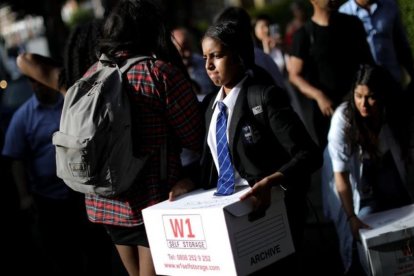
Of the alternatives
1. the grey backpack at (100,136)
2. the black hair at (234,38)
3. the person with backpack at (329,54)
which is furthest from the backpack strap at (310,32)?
the grey backpack at (100,136)

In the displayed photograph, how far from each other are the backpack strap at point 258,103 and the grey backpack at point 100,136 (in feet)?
1.74

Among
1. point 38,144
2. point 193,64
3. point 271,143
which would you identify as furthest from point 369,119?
point 193,64

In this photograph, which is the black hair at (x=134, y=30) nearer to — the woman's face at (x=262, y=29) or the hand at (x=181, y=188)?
the hand at (x=181, y=188)

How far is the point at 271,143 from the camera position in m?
3.20

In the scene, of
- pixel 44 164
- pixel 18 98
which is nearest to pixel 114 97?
pixel 44 164

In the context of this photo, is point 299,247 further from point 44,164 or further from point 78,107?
point 44,164

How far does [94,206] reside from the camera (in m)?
3.57

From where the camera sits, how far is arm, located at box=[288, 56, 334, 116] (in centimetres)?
512

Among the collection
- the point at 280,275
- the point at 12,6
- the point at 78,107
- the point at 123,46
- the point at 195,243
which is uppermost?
the point at 12,6

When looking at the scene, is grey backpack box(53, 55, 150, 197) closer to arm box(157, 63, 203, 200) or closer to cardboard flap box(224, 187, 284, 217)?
arm box(157, 63, 203, 200)

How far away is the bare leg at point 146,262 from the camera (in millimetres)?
3484

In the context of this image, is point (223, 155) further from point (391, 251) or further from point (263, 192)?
point (391, 251)

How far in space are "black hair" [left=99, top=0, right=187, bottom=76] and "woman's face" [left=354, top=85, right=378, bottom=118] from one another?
1.46 metres

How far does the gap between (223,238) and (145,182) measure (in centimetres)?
65
